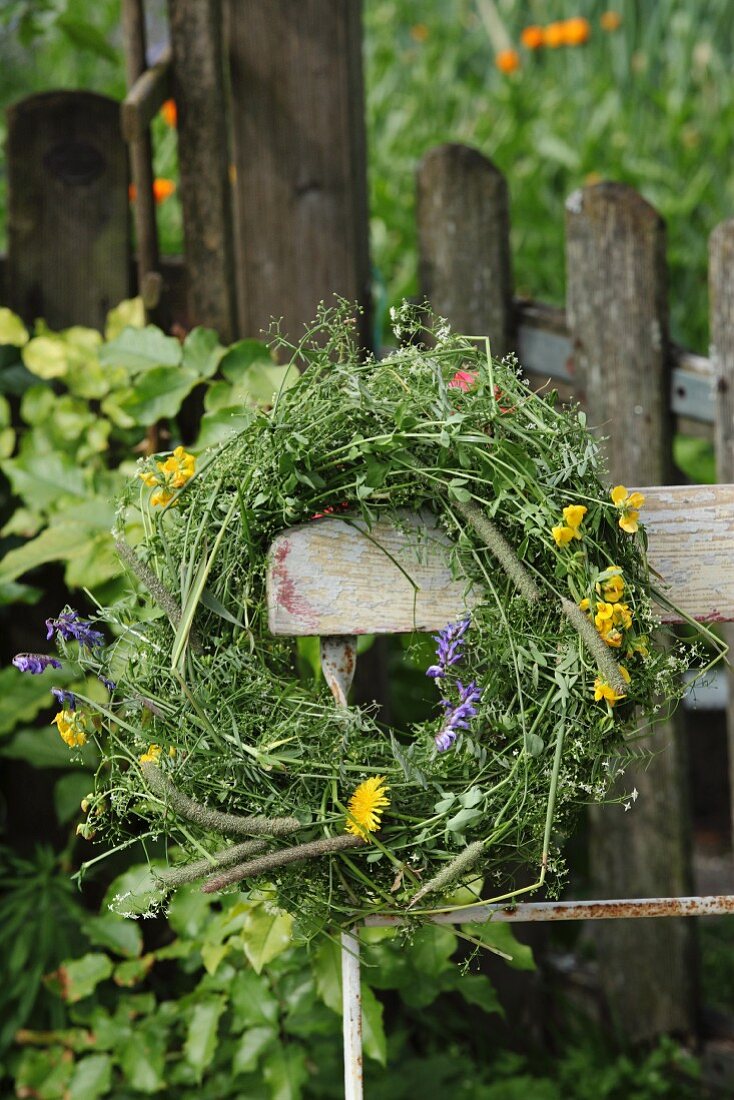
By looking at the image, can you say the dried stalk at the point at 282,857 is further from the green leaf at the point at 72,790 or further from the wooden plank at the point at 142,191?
the wooden plank at the point at 142,191

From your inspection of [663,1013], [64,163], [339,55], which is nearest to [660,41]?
[339,55]

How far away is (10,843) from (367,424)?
1.35 meters

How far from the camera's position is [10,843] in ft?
7.27

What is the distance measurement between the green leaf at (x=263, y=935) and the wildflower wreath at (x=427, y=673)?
0.36 meters

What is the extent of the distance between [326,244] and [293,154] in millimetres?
166

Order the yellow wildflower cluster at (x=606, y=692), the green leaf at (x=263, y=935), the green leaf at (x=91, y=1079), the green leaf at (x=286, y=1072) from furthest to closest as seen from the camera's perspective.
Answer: the green leaf at (x=91, y=1079), the green leaf at (x=286, y=1072), the green leaf at (x=263, y=935), the yellow wildflower cluster at (x=606, y=692)

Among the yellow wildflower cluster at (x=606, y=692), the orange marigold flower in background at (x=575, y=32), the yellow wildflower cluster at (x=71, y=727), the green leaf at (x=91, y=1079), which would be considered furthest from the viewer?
the orange marigold flower in background at (x=575, y=32)

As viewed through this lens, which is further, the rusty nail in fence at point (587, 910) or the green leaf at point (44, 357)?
the green leaf at point (44, 357)

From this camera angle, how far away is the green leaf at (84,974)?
183 centimetres

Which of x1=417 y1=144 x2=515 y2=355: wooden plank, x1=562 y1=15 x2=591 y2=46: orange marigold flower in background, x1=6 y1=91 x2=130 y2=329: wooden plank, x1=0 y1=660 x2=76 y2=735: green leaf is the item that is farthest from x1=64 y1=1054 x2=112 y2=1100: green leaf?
x1=562 y1=15 x2=591 y2=46: orange marigold flower in background

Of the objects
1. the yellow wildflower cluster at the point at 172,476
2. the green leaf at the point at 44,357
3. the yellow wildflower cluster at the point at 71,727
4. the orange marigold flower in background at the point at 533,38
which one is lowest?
→ the yellow wildflower cluster at the point at 71,727

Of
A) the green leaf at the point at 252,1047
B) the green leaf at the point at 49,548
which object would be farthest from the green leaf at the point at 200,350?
the green leaf at the point at 252,1047

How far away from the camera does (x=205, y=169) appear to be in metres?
2.06

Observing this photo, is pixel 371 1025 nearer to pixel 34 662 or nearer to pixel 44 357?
pixel 34 662
